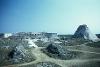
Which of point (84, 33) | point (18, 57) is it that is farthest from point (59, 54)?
point (84, 33)

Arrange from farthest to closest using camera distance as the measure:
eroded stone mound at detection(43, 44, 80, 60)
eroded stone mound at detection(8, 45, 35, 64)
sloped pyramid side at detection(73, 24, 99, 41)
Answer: sloped pyramid side at detection(73, 24, 99, 41), eroded stone mound at detection(43, 44, 80, 60), eroded stone mound at detection(8, 45, 35, 64)

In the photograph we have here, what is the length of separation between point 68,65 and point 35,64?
5.55 meters

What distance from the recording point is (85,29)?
77.6 meters

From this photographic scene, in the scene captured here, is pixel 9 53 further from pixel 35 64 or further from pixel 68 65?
pixel 68 65

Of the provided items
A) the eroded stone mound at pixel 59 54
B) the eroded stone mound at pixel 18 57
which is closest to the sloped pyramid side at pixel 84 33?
the eroded stone mound at pixel 59 54

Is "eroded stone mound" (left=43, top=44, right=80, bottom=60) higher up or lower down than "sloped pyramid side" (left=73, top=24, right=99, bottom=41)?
lower down

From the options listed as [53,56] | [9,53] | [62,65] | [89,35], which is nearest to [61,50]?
[53,56]

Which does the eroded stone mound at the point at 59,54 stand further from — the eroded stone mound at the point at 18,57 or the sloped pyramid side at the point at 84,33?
the sloped pyramid side at the point at 84,33

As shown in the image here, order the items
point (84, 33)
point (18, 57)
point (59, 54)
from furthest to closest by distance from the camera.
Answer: point (84, 33) → point (59, 54) → point (18, 57)

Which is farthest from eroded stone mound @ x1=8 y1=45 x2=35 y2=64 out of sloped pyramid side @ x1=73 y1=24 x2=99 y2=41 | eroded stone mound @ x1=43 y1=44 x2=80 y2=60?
sloped pyramid side @ x1=73 y1=24 x2=99 y2=41

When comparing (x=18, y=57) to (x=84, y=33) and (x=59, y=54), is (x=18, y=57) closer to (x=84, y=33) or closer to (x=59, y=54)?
(x=59, y=54)

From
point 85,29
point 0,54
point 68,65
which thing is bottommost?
point 68,65

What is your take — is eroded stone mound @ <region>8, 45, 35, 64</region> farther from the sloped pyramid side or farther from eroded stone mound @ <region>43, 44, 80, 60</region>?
the sloped pyramid side

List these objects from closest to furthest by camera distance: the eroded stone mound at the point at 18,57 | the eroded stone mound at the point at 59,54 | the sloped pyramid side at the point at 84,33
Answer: the eroded stone mound at the point at 18,57 < the eroded stone mound at the point at 59,54 < the sloped pyramid side at the point at 84,33
